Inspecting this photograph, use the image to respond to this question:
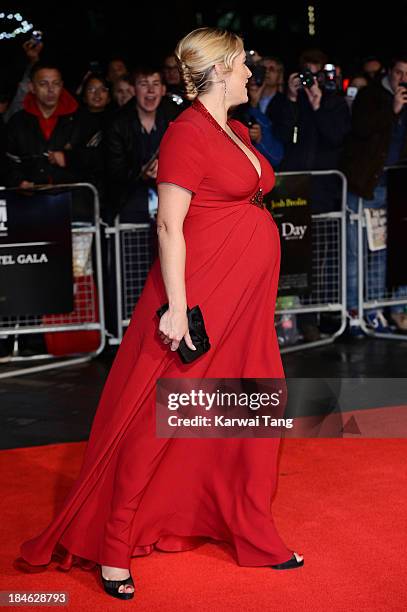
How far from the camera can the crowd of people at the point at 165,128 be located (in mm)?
7875

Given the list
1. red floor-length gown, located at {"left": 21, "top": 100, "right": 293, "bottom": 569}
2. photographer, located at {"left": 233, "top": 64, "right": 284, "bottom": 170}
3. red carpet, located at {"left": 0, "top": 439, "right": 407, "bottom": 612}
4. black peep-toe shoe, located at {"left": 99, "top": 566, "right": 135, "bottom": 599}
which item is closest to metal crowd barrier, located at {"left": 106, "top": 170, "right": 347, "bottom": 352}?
photographer, located at {"left": 233, "top": 64, "right": 284, "bottom": 170}

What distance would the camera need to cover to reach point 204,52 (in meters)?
3.42

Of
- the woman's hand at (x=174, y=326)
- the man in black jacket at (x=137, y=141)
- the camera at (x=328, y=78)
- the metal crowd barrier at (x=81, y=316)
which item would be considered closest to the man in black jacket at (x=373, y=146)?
the camera at (x=328, y=78)

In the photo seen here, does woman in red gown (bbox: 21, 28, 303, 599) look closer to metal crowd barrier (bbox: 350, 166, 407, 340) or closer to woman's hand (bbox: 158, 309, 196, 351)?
woman's hand (bbox: 158, 309, 196, 351)

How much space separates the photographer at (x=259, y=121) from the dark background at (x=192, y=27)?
7.87 feet

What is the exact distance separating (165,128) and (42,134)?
3.12 feet

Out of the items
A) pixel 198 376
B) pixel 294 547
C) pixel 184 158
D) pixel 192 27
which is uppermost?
pixel 192 27

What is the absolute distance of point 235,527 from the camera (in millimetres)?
3775

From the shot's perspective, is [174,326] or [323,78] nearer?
[174,326]

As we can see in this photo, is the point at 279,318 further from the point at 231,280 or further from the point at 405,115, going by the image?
the point at 231,280

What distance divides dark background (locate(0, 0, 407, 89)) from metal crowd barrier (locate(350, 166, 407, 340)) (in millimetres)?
3399

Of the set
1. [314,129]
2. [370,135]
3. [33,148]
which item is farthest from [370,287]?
[33,148]

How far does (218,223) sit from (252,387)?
2.04 feet

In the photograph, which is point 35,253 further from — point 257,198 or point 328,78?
point 257,198
